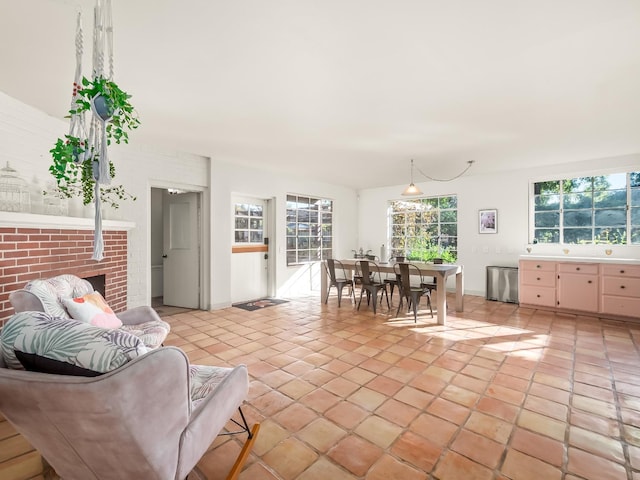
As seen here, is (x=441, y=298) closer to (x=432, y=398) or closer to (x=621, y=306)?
(x=432, y=398)

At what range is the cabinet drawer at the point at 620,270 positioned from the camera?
4348mm

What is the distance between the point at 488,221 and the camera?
6.12 meters

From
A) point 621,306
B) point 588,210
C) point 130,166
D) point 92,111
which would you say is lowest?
point 621,306

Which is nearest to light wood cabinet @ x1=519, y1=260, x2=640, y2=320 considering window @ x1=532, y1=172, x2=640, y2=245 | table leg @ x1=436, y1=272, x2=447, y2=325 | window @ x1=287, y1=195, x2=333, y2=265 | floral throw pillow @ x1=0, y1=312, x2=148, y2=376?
window @ x1=532, y1=172, x2=640, y2=245

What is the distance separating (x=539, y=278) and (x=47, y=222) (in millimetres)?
6638


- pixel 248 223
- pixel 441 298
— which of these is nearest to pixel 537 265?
pixel 441 298

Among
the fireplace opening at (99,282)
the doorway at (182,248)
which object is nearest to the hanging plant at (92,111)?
the fireplace opening at (99,282)

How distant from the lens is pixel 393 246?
303 inches

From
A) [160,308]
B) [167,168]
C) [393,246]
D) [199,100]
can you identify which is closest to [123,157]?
[167,168]

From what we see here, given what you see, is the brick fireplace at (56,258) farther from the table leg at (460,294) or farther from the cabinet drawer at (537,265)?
the cabinet drawer at (537,265)

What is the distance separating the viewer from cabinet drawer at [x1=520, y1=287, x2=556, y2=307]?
4973 mm

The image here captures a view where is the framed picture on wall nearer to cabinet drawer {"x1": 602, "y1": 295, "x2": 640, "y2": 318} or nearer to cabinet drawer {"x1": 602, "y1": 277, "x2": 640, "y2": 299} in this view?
cabinet drawer {"x1": 602, "y1": 277, "x2": 640, "y2": 299}

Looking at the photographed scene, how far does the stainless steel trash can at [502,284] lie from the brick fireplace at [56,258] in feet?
20.3

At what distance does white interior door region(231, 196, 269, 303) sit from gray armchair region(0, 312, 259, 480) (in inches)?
171
